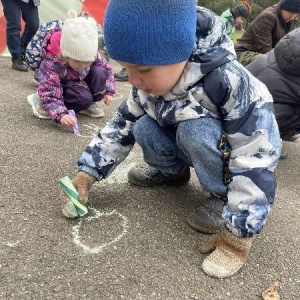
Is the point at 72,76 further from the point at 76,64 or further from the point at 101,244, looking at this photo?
the point at 101,244

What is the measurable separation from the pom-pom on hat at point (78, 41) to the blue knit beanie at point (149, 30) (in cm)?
136

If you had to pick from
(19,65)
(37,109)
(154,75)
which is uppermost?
(154,75)

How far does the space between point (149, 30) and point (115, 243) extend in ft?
2.63

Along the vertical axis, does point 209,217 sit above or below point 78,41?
below

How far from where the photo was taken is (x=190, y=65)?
1.51 meters

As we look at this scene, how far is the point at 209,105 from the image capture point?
5.16ft

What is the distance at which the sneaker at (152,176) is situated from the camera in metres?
2.09

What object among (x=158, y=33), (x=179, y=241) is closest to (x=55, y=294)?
(x=179, y=241)

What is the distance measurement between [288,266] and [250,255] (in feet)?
0.49

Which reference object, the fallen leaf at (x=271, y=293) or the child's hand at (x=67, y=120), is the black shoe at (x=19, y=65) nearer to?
→ the child's hand at (x=67, y=120)

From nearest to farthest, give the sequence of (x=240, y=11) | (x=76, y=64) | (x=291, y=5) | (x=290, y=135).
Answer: (x=76, y=64), (x=290, y=135), (x=291, y=5), (x=240, y=11)

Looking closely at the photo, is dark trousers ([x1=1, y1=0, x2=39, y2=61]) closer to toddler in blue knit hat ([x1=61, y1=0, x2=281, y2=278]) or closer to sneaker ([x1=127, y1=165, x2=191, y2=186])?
sneaker ([x1=127, y1=165, x2=191, y2=186])

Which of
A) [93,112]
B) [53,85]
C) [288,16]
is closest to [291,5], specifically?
[288,16]

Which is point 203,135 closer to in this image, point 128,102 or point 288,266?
point 128,102
